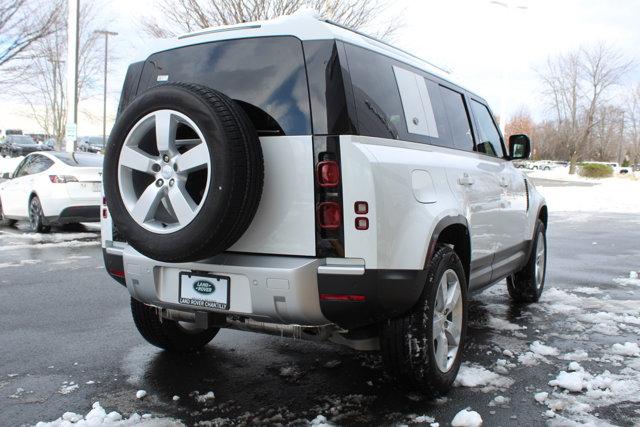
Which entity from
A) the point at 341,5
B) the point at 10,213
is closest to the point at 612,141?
the point at 341,5

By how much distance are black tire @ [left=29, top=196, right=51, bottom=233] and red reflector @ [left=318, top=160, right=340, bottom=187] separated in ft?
28.6

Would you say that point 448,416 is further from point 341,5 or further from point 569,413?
point 341,5

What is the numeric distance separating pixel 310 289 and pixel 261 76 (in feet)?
3.84

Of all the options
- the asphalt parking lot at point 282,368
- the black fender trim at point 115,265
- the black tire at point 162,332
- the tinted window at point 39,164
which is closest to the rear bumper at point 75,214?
the tinted window at point 39,164

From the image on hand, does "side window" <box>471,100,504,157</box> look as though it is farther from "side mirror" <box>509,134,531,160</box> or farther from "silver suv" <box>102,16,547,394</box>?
"silver suv" <box>102,16,547,394</box>

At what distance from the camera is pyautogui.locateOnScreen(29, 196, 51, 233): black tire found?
10367mm

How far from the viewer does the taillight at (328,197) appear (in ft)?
9.71

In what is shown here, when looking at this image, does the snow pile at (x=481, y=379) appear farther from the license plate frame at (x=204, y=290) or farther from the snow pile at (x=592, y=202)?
the snow pile at (x=592, y=202)

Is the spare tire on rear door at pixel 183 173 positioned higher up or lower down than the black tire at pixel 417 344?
higher up

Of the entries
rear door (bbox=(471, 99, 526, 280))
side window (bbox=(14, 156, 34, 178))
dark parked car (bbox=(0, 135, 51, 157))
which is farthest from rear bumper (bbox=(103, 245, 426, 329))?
dark parked car (bbox=(0, 135, 51, 157))

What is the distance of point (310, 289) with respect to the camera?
2.96 metres

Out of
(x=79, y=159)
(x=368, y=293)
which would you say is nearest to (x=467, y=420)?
(x=368, y=293)

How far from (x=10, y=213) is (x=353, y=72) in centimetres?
1022

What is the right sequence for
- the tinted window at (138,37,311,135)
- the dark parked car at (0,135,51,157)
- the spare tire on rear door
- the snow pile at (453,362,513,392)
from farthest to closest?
the dark parked car at (0,135,51,157) < the snow pile at (453,362,513,392) < the tinted window at (138,37,311,135) < the spare tire on rear door
